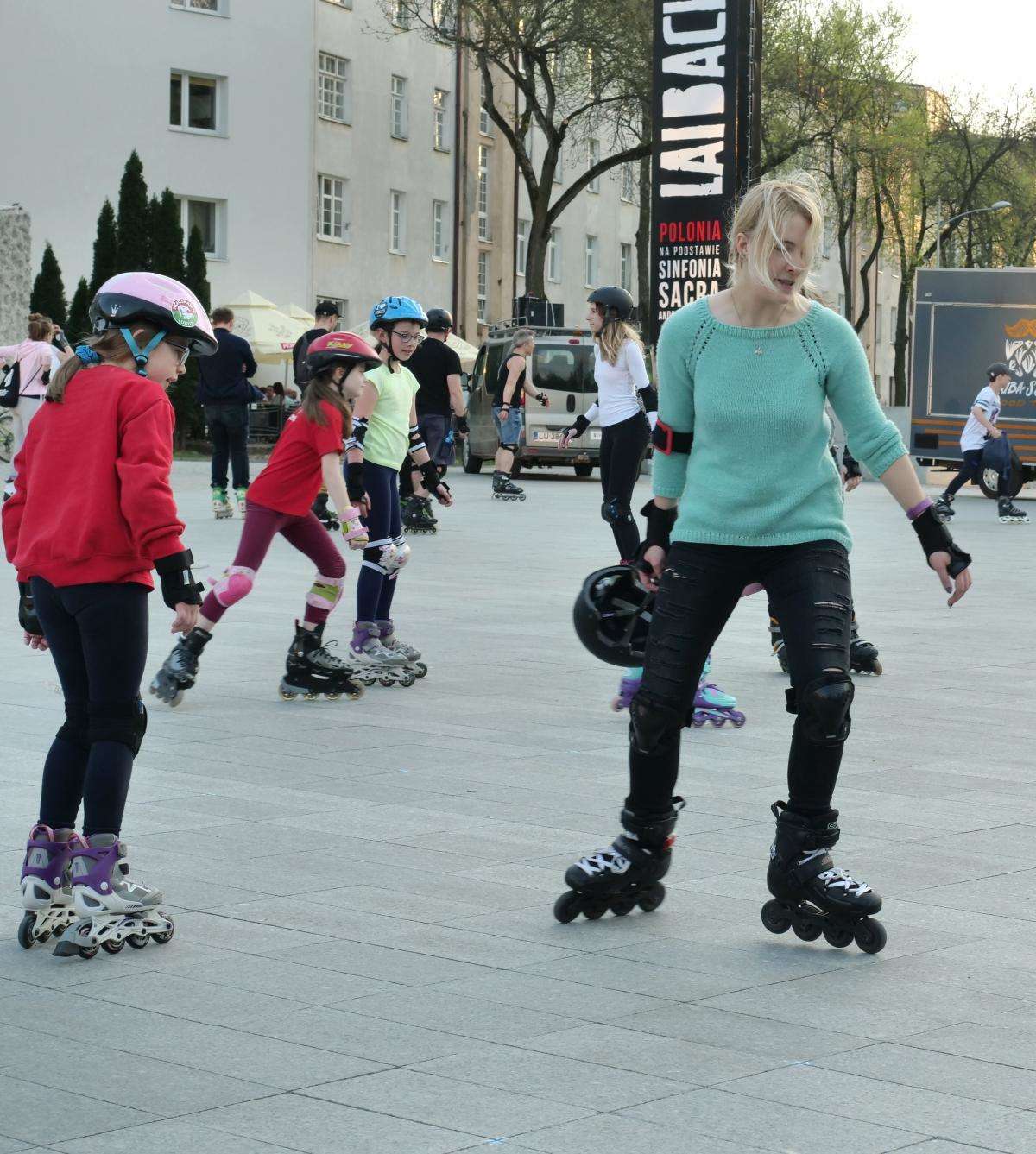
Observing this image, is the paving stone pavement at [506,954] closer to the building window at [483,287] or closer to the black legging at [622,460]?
the black legging at [622,460]

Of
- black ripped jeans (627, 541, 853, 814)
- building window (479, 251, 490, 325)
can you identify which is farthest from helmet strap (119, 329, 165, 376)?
building window (479, 251, 490, 325)

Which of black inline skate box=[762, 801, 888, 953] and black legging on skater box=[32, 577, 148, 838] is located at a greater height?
black legging on skater box=[32, 577, 148, 838]

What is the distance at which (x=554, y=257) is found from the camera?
5872 centimetres

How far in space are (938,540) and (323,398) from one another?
429cm

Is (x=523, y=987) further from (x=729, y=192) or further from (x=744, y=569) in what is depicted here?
(x=729, y=192)

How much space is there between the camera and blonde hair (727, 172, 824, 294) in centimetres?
472

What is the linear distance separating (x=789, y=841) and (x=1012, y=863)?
1.17m

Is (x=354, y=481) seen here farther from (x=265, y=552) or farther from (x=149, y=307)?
(x=149, y=307)

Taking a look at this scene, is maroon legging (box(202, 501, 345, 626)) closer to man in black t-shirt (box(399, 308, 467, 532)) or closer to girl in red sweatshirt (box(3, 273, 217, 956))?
girl in red sweatshirt (box(3, 273, 217, 956))

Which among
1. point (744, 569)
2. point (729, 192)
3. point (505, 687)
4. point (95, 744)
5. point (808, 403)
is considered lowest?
point (505, 687)

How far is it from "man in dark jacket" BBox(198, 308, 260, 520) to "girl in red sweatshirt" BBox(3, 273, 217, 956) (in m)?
14.0

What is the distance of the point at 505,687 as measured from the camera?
30.3 feet

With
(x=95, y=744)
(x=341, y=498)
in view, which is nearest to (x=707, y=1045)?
(x=95, y=744)

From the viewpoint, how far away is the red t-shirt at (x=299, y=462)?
28.5 feet
